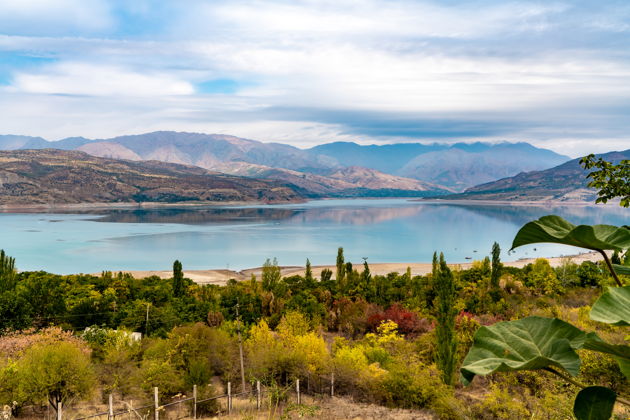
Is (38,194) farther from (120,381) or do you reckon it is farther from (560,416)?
(560,416)

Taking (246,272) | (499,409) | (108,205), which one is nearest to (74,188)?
(108,205)

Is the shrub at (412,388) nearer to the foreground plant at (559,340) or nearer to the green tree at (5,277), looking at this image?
the foreground plant at (559,340)

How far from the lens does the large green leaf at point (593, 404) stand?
1867 mm

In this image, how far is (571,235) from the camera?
6.20 ft

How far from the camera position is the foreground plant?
1.71 meters

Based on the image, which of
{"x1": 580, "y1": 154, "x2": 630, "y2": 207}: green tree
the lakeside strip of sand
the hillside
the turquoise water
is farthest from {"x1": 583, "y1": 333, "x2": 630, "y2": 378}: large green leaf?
the hillside

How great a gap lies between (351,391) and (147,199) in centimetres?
17752

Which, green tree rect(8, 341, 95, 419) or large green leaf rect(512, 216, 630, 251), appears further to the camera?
green tree rect(8, 341, 95, 419)

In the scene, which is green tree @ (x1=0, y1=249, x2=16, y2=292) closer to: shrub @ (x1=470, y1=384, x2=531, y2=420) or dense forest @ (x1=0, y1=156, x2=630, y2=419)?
dense forest @ (x1=0, y1=156, x2=630, y2=419)

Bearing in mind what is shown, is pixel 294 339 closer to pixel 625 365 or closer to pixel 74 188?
pixel 625 365

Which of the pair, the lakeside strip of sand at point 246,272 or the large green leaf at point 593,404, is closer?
the large green leaf at point 593,404

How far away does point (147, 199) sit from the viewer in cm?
18075

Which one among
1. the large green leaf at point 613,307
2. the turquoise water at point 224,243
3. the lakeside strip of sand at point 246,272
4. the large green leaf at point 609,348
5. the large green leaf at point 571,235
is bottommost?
the lakeside strip of sand at point 246,272

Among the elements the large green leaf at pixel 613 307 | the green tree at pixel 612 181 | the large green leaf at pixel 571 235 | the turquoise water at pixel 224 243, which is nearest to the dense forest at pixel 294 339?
the green tree at pixel 612 181
